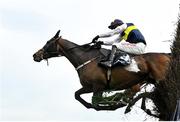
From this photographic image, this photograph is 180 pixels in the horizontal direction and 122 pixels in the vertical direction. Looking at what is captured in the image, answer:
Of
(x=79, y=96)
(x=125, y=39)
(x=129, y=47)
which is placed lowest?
(x=79, y=96)

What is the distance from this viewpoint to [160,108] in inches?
481

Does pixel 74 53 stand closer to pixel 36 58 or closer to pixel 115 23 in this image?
pixel 36 58

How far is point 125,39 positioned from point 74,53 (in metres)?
1.42

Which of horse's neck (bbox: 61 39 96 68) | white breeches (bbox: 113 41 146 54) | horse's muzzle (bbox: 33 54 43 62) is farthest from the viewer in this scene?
horse's muzzle (bbox: 33 54 43 62)

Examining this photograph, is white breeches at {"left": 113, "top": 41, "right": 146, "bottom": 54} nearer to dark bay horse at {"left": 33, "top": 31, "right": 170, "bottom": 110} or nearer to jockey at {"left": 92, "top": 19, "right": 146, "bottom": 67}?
jockey at {"left": 92, "top": 19, "right": 146, "bottom": 67}

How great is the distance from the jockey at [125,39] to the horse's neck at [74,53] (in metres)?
0.60

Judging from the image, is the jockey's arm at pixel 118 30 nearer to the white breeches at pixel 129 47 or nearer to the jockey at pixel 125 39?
the jockey at pixel 125 39

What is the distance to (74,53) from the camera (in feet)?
51.1

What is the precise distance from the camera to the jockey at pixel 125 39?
581 inches

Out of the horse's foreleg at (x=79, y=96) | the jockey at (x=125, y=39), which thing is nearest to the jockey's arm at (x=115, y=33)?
the jockey at (x=125, y=39)

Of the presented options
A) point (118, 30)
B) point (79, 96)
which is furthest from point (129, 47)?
point (79, 96)

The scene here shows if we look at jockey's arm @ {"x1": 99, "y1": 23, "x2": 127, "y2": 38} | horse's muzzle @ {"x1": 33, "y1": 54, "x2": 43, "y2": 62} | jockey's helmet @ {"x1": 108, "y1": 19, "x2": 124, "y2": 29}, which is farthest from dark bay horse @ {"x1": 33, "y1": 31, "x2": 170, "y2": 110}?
horse's muzzle @ {"x1": 33, "y1": 54, "x2": 43, "y2": 62}

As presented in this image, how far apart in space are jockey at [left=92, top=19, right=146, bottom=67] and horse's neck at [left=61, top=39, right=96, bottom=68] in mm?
595

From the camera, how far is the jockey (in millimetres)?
14750
